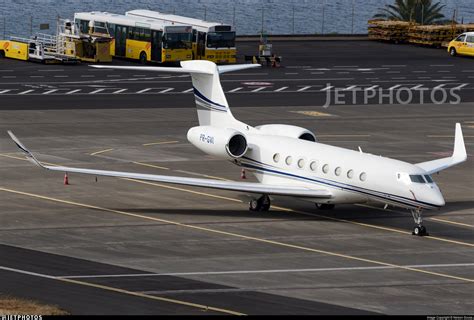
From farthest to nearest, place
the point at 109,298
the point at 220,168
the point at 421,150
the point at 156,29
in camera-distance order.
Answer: the point at 156,29
the point at 421,150
the point at 220,168
the point at 109,298

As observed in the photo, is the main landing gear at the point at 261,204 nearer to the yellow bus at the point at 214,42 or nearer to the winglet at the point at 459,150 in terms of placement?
the winglet at the point at 459,150

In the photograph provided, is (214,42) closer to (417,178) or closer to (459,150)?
(459,150)

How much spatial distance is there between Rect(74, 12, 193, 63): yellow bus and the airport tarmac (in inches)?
917

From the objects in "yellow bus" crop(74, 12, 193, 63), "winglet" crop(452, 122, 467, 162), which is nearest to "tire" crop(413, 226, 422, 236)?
"winglet" crop(452, 122, 467, 162)

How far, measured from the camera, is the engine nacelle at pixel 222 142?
4819 cm

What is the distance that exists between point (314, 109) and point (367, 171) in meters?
32.5

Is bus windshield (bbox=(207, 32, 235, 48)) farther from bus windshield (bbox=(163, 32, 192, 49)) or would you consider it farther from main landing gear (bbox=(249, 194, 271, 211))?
main landing gear (bbox=(249, 194, 271, 211))

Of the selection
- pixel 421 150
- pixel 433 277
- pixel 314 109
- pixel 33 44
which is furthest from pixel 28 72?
pixel 433 277

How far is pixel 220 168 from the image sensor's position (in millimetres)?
57344

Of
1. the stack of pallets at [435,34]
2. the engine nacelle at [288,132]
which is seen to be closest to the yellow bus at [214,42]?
the stack of pallets at [435,34]

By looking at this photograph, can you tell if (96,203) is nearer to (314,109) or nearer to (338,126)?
(338,126)

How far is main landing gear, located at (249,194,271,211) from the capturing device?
159ft

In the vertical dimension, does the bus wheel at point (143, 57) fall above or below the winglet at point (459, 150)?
below

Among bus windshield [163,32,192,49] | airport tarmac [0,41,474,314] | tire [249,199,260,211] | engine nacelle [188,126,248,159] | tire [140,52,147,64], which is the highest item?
bus windshield [163,32,192,49]
